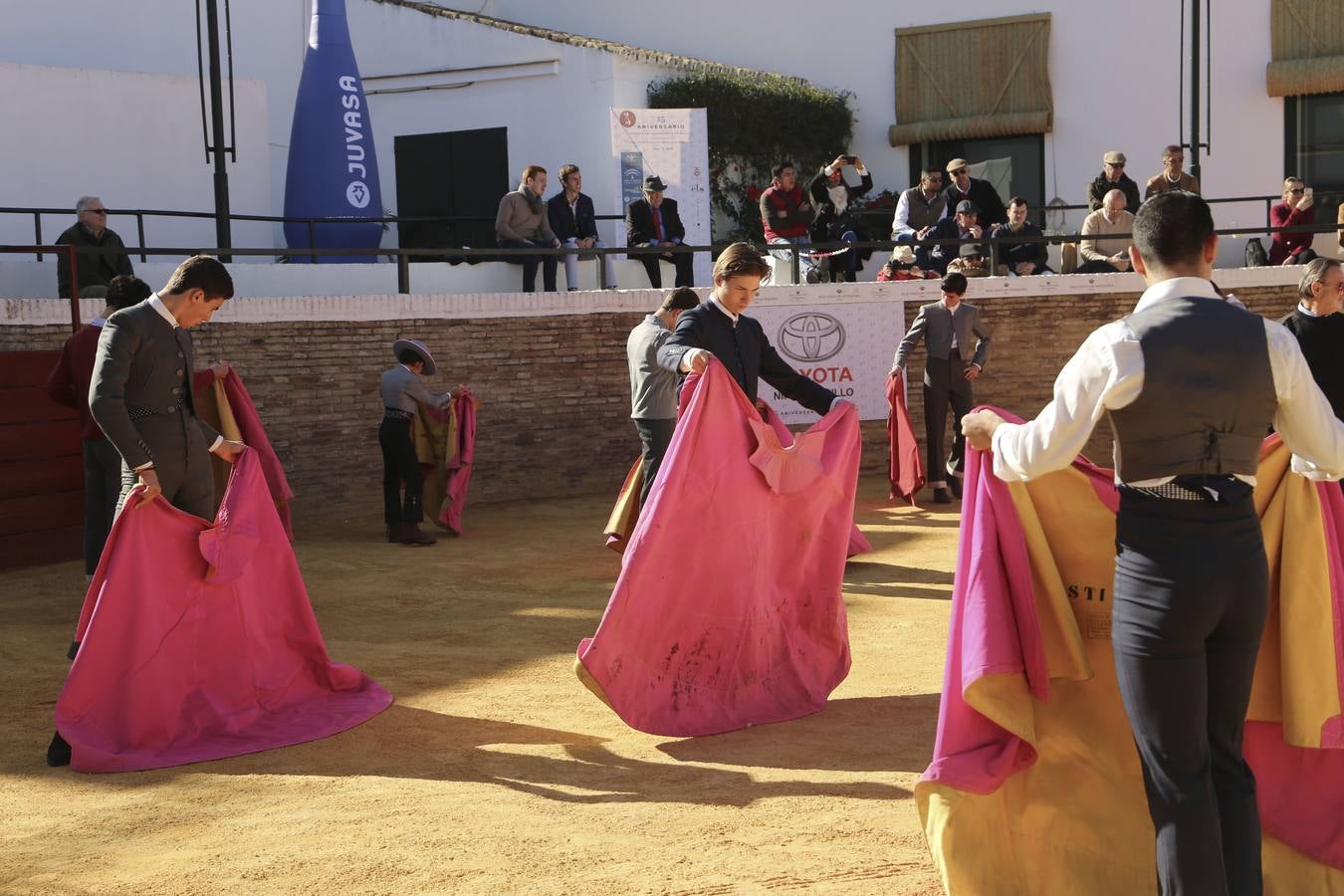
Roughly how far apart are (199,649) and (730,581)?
6.98ft

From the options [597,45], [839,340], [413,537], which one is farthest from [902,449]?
[597,45]

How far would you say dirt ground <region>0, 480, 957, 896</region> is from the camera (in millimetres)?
4375

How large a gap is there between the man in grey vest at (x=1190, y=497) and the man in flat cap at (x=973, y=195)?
12767 mm

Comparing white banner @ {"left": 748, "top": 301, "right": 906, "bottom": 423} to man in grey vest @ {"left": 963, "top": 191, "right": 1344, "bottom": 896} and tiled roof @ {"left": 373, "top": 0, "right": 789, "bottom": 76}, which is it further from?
man in grey vest @ {"left": 963, "top": 191, "right": 1344, "bottom": 896}

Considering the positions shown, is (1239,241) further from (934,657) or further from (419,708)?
(419,708)

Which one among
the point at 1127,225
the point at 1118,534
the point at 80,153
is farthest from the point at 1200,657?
the point at 80,153

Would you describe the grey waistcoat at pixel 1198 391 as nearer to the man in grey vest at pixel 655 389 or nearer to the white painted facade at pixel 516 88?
the man in grey vest at pixel 655 389

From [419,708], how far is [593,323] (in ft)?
28.5

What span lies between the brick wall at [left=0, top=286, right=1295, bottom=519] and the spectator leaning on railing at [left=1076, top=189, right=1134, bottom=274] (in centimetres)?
33

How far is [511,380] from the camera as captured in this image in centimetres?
1445

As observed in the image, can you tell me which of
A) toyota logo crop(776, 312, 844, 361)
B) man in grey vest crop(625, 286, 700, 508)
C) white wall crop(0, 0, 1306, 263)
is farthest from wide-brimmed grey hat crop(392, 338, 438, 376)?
white wall crop(0, 0, 1306, 263)

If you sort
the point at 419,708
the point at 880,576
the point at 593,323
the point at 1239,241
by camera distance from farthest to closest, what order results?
the point at 1239,241 → the point at 593,323 → the point at 880,576 → the point at 419,708

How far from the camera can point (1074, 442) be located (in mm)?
3316

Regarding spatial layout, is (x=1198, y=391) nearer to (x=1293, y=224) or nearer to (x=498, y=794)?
(x=498, y=794)
